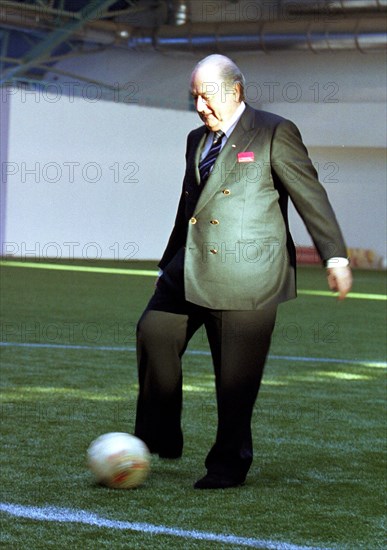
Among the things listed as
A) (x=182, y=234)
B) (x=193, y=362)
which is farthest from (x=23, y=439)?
(x=193, y=362)

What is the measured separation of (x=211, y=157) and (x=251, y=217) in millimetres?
300

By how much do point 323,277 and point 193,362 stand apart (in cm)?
1498

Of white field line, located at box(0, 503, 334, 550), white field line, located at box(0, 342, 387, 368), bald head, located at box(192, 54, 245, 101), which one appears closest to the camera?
white field line, located at box(0, 503, 334, 550)

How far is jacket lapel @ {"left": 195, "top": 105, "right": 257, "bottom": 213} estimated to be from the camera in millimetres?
4324

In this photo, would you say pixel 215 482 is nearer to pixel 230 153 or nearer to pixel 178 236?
pixel 178 236

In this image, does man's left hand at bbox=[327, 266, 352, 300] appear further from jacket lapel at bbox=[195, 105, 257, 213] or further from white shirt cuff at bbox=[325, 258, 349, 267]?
jacket lapel at bbox=[195, 105, 257, 213]

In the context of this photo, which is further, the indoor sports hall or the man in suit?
the man in suit

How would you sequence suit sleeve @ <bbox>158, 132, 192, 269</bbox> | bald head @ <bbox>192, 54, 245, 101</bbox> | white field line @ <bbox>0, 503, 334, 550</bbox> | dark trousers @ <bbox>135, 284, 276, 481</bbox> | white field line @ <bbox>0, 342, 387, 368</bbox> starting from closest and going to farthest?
white field line @ <bbox>0, 503, 334, 550</bbox>
bald head @ <bbox>192, 54, 245, 101</bbox>
dark trousers @ <bbox>135, 284, 276, 481</bbox>
suit sleeve @ <bbox>158, 132, 192, 269</bbox>
white field line @ <bbox>0, 342, 387, 368</bbox>

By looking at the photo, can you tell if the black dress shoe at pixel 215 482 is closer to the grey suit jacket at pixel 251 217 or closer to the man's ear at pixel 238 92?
the grey suit jacket at pixel 251 217

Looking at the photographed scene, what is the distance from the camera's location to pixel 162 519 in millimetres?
3725

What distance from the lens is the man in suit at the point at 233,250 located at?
167 inches

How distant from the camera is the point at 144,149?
88.7ft

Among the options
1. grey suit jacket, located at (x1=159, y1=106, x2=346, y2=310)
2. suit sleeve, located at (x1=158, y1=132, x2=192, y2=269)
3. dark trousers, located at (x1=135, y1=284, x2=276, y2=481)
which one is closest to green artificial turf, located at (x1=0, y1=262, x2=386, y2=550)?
dark trousers, located at (x1=135, y1=284, x2=276, y2=481)

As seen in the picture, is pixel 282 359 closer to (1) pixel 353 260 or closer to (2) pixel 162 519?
(2) pixel 162 519
